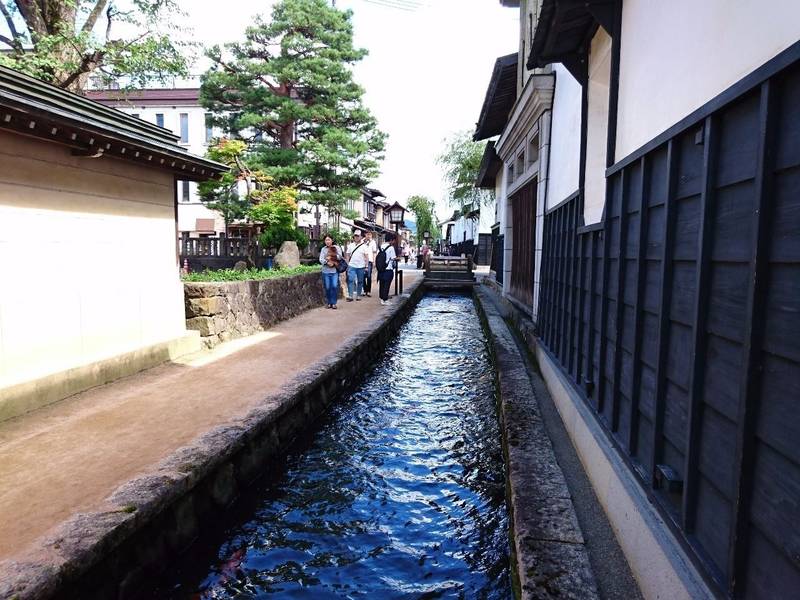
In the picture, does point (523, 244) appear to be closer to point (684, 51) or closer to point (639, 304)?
point (639, 304)

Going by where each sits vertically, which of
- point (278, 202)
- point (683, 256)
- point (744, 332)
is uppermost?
point (278, 202)

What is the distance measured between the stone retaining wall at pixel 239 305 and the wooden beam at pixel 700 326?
283 inches

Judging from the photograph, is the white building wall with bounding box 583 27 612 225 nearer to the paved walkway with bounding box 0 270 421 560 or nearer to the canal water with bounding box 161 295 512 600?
the canal water with bounding box 161 295 512 600

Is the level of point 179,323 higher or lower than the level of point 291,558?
higher

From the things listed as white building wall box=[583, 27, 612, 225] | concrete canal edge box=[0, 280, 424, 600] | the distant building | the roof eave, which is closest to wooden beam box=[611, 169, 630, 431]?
white building wall box=[583, 27, 612, 225]

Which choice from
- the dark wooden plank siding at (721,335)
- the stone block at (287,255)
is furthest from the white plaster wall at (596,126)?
the stone block at (287,255)

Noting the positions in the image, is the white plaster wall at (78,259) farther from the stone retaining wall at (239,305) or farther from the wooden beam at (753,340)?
the wooden beam at (753,340)

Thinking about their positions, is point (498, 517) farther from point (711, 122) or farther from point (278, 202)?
point (278, 202)

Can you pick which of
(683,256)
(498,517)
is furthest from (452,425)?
(683,256)

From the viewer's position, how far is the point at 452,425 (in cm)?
582

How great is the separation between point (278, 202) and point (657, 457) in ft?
54.2

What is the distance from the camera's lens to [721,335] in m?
1.89

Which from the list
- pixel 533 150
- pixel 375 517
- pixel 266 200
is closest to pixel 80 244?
pixel 375 517

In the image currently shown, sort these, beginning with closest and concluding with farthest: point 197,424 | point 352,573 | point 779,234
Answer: point 779,234 < point 352,573 < point 197,424
